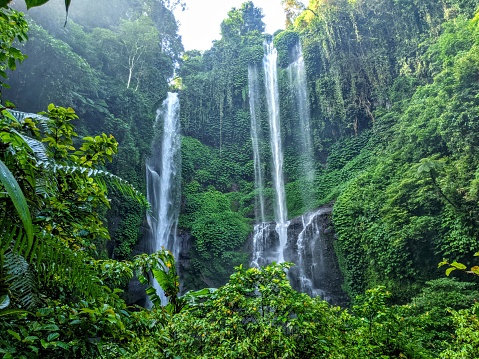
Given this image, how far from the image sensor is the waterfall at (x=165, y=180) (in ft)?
51.9

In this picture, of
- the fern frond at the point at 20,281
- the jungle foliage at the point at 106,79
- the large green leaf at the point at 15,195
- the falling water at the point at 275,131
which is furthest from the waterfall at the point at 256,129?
the large green leaf at the point at 15,195

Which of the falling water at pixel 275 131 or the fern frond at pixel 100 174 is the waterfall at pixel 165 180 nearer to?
the falling water at pixel 275 131

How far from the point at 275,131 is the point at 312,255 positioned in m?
10.1

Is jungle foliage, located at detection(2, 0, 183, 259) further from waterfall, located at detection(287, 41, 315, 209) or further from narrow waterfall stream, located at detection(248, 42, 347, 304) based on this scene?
waterfall, located at detection(287, 41, 315, 209)

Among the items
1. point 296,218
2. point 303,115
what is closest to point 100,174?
point 296,218

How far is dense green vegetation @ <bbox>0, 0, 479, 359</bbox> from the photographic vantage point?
163 cm

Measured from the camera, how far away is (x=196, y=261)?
1530 centimetres

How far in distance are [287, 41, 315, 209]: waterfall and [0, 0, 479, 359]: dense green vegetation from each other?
0.45 metres

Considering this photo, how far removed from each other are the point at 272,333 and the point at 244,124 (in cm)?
2044

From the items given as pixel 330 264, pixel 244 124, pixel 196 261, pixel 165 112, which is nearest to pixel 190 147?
pixel 165 112

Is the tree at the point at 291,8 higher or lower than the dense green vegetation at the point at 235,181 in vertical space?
higher

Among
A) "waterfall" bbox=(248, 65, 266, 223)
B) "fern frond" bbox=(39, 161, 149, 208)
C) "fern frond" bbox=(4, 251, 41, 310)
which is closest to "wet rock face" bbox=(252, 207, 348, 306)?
"waterfall" bbox=(248, 65, 266, 223)

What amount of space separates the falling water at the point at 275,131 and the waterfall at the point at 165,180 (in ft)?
19.3

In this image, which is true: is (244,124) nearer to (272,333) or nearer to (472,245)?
(472,245)
